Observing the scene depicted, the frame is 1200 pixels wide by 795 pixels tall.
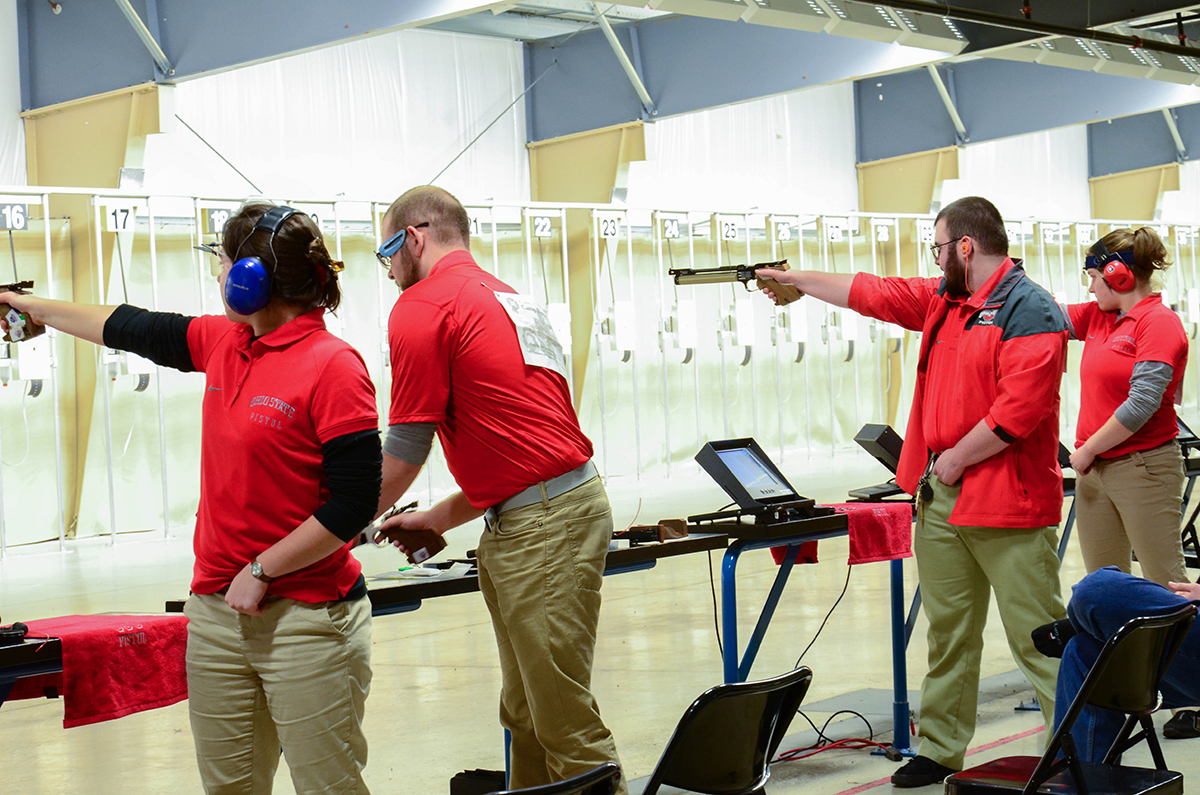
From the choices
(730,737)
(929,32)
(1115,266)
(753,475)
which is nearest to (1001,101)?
A: (929,32)

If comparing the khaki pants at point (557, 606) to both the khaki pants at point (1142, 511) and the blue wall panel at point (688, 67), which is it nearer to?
the khaki pants at point (1142, 511)

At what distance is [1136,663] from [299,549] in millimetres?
1676

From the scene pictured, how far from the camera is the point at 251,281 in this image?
202 cm

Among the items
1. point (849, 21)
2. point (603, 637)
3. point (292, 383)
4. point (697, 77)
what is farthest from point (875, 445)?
point (697, 77)

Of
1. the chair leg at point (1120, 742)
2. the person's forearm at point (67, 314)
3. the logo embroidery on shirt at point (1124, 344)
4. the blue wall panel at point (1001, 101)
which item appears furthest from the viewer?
the blue wall panel at point (1001, 101)

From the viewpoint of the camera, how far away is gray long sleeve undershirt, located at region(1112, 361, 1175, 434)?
3.96 m

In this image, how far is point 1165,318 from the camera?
4.12 meters

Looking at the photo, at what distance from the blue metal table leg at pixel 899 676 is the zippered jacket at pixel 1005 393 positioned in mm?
576

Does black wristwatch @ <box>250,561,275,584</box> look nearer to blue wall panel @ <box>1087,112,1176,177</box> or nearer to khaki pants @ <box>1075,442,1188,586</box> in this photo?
khaki pants @ <box>1075,442,1188,586</box>

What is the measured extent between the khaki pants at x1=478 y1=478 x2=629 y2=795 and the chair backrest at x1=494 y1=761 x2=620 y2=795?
0.72 metres

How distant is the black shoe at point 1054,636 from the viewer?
→ 2.76m

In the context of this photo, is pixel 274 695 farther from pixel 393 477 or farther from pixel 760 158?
pixel 760 158

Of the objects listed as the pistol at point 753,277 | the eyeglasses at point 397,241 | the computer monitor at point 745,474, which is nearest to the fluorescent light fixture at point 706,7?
the pistol at point 753,277

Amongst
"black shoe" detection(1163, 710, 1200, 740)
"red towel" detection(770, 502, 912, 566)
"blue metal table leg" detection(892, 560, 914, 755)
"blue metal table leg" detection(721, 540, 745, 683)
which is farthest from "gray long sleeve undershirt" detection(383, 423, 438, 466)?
"black shoe" detection(1163, 710, 1200, 740)
